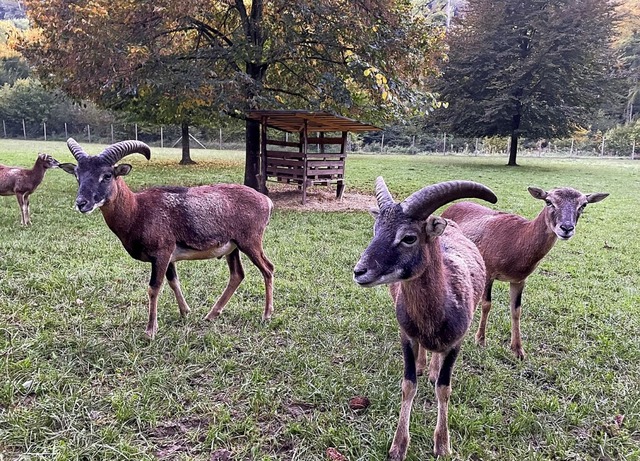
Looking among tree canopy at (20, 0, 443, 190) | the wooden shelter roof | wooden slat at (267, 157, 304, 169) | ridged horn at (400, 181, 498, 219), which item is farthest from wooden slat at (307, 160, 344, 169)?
ridged horn at (400, 181, 498, 219)

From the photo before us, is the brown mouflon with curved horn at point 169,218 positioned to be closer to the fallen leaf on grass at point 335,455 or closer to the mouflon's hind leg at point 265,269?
the mouflon's hind leg at point 265,269

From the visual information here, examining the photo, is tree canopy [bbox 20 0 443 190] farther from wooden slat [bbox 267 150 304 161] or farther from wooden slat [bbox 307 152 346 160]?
wooden slat [bbox 307 152 346 160]

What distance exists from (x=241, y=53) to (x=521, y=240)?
887cm

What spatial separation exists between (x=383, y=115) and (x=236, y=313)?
27.8 ft

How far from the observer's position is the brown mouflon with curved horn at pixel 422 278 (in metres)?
2.43

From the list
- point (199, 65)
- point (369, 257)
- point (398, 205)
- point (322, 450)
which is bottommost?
point (322, 450)

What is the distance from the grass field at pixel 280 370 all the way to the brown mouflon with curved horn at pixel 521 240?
418 millimetres

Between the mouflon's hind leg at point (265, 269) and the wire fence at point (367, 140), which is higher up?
the wire fence at point (367, 140)

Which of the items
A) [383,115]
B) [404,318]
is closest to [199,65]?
[383,115]

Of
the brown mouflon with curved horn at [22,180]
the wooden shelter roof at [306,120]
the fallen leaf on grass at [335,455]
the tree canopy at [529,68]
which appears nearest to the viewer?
the fallen leaf on grass at [335,455]

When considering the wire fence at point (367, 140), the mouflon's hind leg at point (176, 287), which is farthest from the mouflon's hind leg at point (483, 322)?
the wire fence at point (367, 140)

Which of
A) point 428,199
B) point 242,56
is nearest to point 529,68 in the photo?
point 242,56

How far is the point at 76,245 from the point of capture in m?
6.59

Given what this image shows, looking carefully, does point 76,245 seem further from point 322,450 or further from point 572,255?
point 572,255
